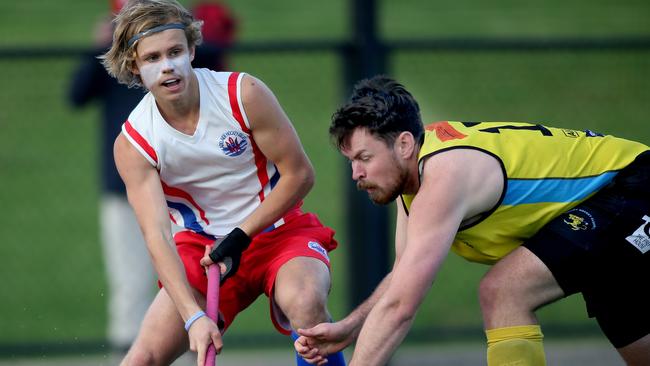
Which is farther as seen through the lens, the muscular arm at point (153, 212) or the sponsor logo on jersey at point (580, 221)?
the muscular arm at point (153, 212)

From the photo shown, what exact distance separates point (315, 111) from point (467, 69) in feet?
3.41

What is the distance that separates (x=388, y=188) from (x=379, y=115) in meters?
0.26

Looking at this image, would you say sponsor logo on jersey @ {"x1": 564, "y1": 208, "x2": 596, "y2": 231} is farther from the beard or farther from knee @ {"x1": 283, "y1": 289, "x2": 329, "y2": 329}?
knee @ {"x1": 283, "y1": 289, "x2": 329, "y2": 329}

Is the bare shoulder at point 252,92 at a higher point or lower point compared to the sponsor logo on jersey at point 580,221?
higher

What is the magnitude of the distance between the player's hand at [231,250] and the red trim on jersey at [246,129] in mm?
256

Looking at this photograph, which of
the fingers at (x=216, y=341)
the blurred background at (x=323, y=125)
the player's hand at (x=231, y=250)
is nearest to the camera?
the fingers at (x=216, y=341)

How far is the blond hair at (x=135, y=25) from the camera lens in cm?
472

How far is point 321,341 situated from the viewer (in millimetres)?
4539

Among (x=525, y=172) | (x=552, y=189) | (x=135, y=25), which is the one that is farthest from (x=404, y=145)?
(x=135, y=25)

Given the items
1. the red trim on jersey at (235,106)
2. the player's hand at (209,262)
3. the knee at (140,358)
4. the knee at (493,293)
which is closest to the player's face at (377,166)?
the knee at (493,293)

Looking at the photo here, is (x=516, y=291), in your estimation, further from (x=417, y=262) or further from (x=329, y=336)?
(x=329, y=336)

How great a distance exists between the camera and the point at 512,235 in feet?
15.0

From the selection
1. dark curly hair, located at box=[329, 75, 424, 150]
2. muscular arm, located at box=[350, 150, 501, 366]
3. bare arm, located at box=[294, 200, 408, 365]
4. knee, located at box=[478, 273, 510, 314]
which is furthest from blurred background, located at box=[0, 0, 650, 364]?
muscular arm, located at box=[350, 150, 501, 366]

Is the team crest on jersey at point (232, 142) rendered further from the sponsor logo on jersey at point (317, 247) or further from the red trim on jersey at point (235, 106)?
the sponsor logo on jersey at point (317, 247)
